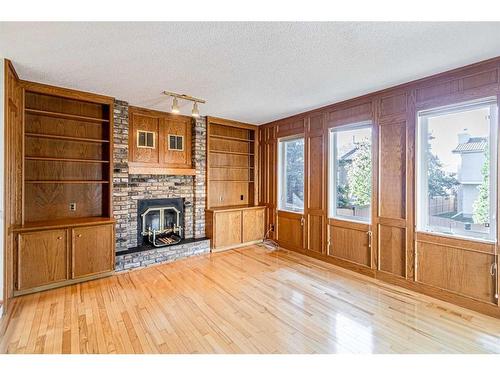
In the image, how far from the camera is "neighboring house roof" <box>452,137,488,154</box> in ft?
9.13

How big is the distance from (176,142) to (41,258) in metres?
2.71

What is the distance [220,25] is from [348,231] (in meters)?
3.32

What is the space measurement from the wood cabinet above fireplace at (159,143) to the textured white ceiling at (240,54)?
2.77 ft

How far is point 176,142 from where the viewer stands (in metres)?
4.92

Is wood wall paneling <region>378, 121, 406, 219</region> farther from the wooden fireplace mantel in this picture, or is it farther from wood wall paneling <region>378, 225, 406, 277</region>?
the wooden fireplace mantel

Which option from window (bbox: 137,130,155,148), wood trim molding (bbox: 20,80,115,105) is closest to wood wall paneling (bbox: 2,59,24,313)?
wood trim molding (bbox: 20,80,115,105)

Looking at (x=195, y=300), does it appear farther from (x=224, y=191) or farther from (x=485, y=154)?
(x=485, y=154)

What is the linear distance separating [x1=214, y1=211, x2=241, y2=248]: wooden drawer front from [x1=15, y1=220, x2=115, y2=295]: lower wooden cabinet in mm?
1867

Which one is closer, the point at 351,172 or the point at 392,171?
the point at 392,171

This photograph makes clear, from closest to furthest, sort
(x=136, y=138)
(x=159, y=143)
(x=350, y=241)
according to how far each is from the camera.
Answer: (x=350, y=241)
(x=136, y=138)
(x=159, y=143)

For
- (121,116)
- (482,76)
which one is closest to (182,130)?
(121,116)

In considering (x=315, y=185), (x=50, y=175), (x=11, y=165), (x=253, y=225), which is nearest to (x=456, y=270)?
(x=315, y=185)

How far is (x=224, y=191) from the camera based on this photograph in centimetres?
570

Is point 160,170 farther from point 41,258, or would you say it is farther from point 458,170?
point 458,170
